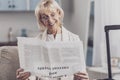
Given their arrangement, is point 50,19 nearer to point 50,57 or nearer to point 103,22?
point 50,57

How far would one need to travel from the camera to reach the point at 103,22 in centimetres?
300

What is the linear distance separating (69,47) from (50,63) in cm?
14

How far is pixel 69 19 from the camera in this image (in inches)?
171

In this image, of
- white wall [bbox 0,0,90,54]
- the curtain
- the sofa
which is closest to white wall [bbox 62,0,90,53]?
white wall [bbox 0,0,90,54]

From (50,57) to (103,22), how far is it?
5.54 feet

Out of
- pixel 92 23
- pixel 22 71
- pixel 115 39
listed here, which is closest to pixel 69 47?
pixel 22 71

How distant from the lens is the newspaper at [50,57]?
1438 millimetres

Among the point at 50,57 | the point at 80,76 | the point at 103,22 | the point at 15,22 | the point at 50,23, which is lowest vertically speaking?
the point at 80,76

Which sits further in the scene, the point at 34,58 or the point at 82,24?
the point at 82,24

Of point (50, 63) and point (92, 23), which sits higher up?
point (92, 23)

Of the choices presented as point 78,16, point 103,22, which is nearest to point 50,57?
point 103,22

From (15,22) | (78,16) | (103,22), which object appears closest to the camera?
(103,22)

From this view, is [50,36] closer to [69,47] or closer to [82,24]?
[69,47]

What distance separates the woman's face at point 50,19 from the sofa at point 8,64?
38 cm
